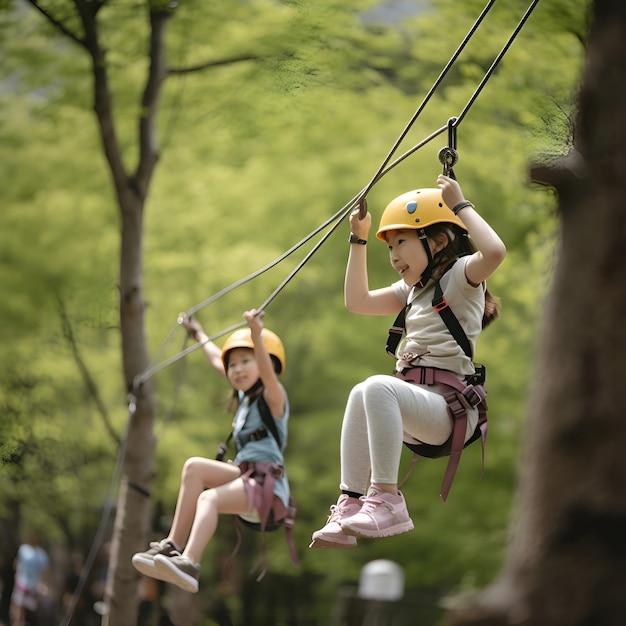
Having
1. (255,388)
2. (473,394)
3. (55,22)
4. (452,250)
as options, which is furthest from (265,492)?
(55,22)

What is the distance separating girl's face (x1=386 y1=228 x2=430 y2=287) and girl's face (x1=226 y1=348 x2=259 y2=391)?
1.87 metres

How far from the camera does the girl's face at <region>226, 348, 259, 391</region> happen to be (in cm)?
660

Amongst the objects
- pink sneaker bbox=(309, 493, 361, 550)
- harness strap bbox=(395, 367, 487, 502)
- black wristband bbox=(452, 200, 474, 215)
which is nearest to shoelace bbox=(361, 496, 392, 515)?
pink sneaker bbox=(309, 493, 361, 550)

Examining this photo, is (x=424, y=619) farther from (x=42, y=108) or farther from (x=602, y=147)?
(x=602, y=147)

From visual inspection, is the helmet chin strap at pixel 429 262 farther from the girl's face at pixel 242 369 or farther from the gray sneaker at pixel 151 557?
the gray sneaker at pixel 151 557

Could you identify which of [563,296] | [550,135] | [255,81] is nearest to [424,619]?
[255,81]

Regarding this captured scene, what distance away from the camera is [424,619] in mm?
11844

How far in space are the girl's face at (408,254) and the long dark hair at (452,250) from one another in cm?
6

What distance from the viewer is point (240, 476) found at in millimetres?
6332

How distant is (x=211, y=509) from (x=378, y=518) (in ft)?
6.26

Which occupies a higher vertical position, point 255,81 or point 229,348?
point 255,81

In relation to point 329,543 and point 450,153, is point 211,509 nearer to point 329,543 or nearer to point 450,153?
point 329,543

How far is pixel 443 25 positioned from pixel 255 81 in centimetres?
258

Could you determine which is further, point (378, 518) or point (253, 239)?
point (253, 239)
